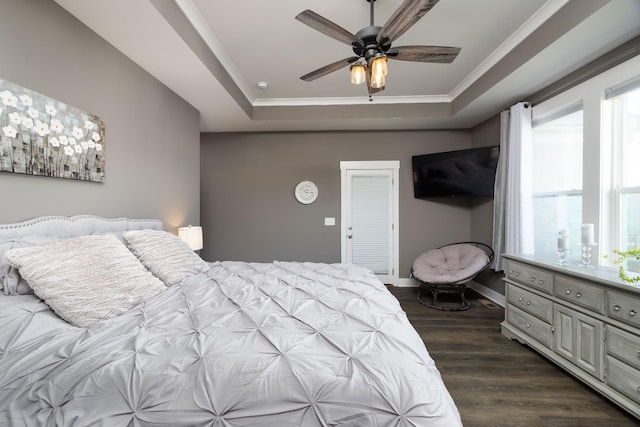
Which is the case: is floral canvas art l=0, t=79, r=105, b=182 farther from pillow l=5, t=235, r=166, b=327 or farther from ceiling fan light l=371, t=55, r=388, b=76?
ceiling fan light l=371, t=55, r=388, b=76

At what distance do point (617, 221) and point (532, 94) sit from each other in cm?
167

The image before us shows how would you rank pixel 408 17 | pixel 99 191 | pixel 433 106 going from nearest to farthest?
1. pixel 408 17
2. pixel 99 191
3. pixel 433 106

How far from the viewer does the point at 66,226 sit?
1.65 m

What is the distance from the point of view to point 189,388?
794 millimetres

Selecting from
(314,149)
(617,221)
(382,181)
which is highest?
(314,149)

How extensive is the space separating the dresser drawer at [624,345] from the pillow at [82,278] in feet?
9.38

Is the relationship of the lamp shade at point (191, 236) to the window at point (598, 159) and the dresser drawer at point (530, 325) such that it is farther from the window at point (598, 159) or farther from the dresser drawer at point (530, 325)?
the window at point (598, 159)

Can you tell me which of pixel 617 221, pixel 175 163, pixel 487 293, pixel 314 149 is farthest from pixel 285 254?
pixel 617 221

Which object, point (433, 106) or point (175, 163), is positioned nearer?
point (175, 163)

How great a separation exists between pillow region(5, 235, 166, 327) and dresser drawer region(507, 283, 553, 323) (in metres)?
2.95

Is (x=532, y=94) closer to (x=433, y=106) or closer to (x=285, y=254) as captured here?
(x=433, y=106)

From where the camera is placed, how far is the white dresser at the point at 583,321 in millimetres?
1562

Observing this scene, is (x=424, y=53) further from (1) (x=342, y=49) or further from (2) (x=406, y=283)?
(2) (x=406, y=283)

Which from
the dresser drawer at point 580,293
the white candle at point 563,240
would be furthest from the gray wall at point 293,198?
the dresser drawer at point 580,293
